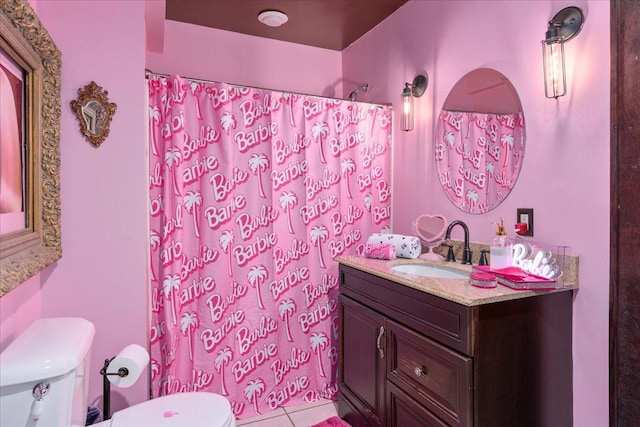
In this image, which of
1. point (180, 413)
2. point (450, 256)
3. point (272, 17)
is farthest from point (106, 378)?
point (272, 17)

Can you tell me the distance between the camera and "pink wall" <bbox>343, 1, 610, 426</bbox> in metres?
1.37

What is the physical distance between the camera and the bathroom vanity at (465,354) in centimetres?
126

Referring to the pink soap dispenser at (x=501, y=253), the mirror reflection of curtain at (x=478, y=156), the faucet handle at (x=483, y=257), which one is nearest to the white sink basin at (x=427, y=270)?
the faucet handle at (x=483, y=257)

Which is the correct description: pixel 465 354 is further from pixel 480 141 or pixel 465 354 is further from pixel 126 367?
pixel 126 367

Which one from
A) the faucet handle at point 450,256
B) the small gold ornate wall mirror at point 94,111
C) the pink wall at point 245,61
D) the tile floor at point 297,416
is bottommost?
the tile floor at point 297,416

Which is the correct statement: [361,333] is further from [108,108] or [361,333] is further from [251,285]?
[108,108]

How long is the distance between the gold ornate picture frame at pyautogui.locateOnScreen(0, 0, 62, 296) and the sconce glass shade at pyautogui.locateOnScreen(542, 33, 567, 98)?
5.94 ft

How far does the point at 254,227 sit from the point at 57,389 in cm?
128

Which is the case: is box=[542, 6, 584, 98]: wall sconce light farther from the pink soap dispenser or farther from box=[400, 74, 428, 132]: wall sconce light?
box=[400, 74, 428, 132]: wall sconce light

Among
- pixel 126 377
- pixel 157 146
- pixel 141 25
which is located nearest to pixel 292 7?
pixel 141 25

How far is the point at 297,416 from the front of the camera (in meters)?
2.15

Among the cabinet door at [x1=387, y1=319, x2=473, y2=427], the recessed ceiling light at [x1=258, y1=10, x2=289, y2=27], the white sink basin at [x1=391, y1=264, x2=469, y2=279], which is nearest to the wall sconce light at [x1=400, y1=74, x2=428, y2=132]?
the white sink basin at [x1=391, y1=264, x2=469, y2=279]

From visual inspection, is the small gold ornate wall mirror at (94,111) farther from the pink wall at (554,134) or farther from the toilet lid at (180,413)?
the pink wall at (554,134)

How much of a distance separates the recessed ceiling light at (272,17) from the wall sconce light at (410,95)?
1.01m
